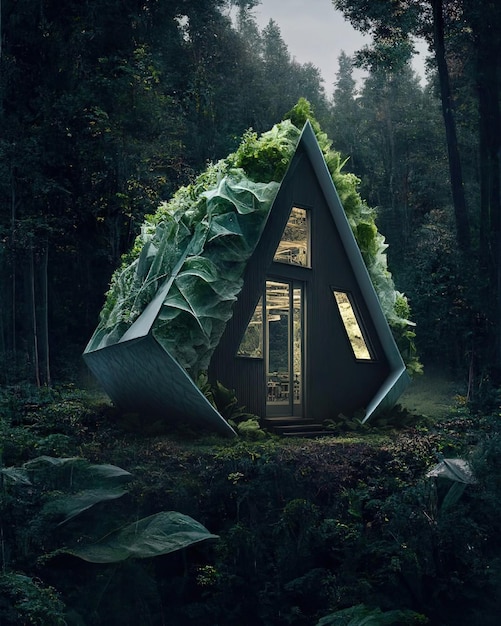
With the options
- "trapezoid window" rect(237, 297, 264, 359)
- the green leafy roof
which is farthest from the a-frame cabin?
the green leafy roof

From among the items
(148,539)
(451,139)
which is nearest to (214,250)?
(148,539)

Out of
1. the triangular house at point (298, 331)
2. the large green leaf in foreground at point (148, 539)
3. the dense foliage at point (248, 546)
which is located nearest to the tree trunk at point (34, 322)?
the triangular house at point (298, 331)

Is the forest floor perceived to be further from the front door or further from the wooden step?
the front door

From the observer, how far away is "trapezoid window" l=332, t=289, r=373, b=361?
1460cm

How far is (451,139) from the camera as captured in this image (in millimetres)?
21438

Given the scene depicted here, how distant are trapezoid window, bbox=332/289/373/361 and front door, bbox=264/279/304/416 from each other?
0.88 meters

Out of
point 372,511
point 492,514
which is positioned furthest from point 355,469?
point 492,514

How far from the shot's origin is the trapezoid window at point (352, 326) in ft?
47.9

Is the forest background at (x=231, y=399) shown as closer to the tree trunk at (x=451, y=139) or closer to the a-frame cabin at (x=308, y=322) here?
the tree trunk at (x=451, y=139)

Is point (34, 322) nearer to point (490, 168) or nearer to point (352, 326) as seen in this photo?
point (352, 326)

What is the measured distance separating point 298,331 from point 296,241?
152 centimetres

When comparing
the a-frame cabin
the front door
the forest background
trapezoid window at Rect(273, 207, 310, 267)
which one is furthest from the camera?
trapezoid window at Rect(273, 207, 310, 267)

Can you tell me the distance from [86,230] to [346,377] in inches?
471

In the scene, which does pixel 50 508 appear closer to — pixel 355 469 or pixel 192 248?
pixel 355 469
